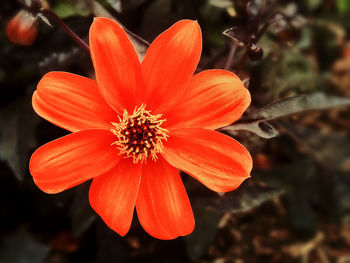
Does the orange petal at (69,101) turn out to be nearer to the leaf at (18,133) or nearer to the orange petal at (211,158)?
the orange petal at (211,158)

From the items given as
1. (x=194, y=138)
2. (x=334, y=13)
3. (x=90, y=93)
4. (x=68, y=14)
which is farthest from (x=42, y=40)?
(x=334, y=13)

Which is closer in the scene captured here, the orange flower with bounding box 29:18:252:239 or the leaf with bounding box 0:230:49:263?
the orange flower with bounding box 29:18:252:239

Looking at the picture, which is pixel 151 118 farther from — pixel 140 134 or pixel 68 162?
pixel 68 162

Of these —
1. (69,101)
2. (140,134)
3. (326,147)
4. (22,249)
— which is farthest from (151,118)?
(326,147)

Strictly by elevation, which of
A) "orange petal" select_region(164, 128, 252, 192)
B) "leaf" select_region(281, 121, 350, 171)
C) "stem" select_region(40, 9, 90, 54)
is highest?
"stem" select_region(40, 9, 90, 54)

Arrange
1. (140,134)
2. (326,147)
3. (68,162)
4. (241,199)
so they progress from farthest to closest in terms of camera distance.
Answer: (326,147) < (241,199) < (140,134) < (68,162)

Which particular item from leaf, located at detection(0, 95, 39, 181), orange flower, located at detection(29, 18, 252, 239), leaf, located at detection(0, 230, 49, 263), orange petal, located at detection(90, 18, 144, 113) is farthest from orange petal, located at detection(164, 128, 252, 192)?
leaf, located at detection(0, 230, 49, 263)

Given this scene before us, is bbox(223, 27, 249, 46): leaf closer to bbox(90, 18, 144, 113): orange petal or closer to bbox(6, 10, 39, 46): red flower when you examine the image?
bbox(90, 18, 144, 113): orange petal
